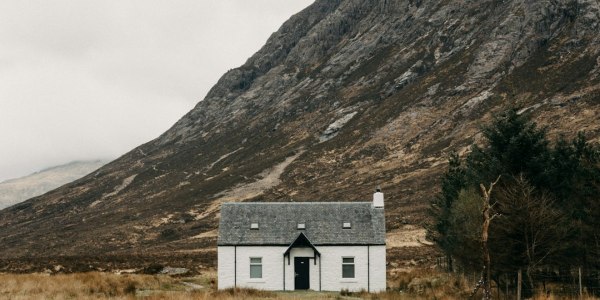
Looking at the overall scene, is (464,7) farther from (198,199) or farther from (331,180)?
(198,199)

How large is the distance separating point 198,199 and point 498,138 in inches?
4855

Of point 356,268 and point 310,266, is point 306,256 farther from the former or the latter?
point 356,268

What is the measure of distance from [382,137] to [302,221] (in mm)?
112943

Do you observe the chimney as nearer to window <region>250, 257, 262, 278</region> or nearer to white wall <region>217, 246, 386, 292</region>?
white wall <region>217, 246, 386, 292</region>

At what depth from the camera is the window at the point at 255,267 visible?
124 feet

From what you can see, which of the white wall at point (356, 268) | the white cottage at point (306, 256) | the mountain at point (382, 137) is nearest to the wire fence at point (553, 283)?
the white wall at point (356, 268)

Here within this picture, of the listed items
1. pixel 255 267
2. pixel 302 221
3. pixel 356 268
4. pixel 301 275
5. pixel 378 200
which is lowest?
pixel 301 275

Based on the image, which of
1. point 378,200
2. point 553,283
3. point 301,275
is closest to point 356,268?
point 301,275

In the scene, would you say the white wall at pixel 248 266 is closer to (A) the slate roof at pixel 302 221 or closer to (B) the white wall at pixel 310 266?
(B) the white wall at pixel 310 266

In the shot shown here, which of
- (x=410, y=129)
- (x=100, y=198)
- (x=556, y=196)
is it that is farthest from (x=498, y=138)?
(x=100, y=198)

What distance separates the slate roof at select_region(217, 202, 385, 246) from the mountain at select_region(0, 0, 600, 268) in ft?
141

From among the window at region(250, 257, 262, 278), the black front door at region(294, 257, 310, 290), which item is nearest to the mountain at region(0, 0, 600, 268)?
the black front door at region(294, 257, 310, 290)

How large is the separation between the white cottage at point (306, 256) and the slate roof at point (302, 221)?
2.5 inches

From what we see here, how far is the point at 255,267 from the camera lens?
3791 centimetres
